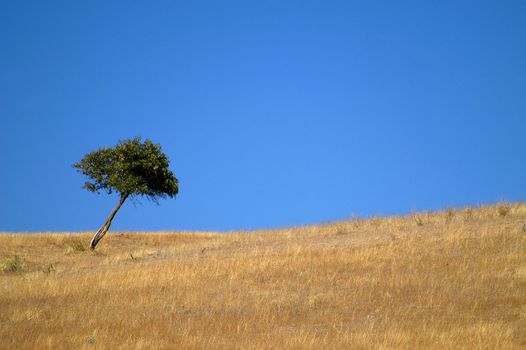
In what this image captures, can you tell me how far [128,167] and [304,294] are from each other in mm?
24301

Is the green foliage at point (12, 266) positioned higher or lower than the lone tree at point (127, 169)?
lower

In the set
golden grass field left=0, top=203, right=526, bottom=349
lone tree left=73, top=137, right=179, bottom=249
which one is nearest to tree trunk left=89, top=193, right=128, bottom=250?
lone tree left=73, top=137, right=179, bottom=249

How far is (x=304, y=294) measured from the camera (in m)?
16.7

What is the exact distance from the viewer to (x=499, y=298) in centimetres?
1432

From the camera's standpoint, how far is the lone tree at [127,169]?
37906 mm

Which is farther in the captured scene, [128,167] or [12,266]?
[128,167]

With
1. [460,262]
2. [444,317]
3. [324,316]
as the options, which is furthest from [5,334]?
[460,262]

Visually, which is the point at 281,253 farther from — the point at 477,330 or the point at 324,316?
the point at 477,330

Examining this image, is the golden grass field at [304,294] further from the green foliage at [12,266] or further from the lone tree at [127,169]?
the lone tree at [127,169]

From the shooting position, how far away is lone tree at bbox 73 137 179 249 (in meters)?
37.9

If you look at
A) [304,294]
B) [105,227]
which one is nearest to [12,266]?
[105,227]

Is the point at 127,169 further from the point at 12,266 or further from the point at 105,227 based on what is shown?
the point at 12,266

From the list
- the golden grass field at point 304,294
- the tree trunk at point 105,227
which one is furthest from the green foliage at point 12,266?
the tree trunk at point 105,227

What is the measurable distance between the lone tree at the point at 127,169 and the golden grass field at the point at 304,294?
10497mm
